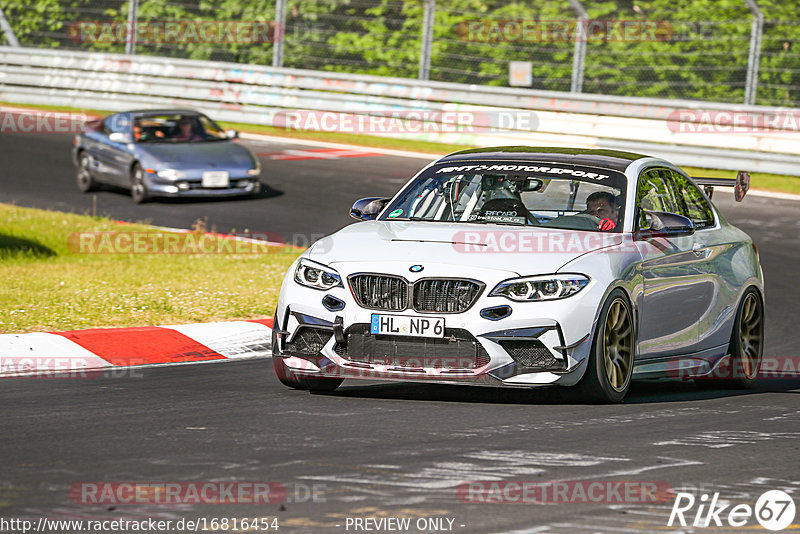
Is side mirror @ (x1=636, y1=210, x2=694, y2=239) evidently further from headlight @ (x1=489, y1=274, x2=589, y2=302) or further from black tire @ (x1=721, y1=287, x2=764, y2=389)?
black tire @ (x1=721, y1=287, x2=764, y2=389)

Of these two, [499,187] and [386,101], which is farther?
[386,101]

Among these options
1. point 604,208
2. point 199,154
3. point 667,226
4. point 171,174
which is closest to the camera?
point 667,226

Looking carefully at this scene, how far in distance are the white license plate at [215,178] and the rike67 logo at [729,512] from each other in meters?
15.1

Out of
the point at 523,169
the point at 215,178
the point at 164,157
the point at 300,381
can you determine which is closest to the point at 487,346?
the point at 300,381

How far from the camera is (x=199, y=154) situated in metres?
20.9

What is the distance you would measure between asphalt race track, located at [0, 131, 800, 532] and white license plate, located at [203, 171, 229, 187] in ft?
35.1

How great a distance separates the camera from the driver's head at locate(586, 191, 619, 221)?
29.3 feet

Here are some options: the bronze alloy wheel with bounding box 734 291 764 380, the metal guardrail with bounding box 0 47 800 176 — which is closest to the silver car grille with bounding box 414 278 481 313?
the bronze alloy wheel with bounding box 734 291 764 380

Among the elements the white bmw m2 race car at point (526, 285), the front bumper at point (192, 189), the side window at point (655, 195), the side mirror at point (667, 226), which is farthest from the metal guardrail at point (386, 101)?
the side mirror at point (667, 226)

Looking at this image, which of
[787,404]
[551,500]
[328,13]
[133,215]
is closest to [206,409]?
[551,500]

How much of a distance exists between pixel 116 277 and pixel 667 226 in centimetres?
630

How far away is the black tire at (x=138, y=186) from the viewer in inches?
812

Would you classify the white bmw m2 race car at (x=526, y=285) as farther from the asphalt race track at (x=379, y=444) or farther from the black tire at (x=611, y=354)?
the asphalt race track at (x=379, y=444)

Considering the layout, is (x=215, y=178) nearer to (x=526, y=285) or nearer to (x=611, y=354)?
(x=611, y=354)
